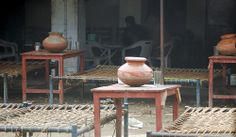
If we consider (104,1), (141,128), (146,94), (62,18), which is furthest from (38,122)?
(104,1)

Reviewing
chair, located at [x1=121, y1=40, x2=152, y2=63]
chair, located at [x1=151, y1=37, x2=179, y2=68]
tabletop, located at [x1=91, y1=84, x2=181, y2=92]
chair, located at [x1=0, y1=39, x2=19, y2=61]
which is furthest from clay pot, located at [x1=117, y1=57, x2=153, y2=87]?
chair, located at [x1=0, y1=39, x2=19, y2=61]

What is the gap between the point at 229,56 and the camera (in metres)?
9.82

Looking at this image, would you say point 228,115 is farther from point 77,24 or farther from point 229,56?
point 77,24

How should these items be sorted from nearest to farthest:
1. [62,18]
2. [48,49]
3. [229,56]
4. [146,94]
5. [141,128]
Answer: [146,94] < [141,128] < [229,56] < [48,49] < [62,18]

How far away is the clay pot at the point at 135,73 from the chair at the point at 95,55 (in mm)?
6535

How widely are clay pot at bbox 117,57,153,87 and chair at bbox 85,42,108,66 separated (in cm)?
653

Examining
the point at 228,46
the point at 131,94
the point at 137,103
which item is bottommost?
the point at 137,103

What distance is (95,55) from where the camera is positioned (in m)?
13.3

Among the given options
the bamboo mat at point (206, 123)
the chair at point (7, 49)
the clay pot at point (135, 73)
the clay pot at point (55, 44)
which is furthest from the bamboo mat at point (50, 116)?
the chair at point (7, 49)

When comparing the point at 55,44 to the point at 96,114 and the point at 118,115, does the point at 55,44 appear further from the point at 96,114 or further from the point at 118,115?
the point at 96,114

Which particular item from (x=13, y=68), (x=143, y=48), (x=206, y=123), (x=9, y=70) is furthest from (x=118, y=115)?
(x=143, y=48)

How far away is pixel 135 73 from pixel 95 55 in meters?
7.13

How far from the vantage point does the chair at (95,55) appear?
12844 mm

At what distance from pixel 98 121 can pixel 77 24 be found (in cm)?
622
